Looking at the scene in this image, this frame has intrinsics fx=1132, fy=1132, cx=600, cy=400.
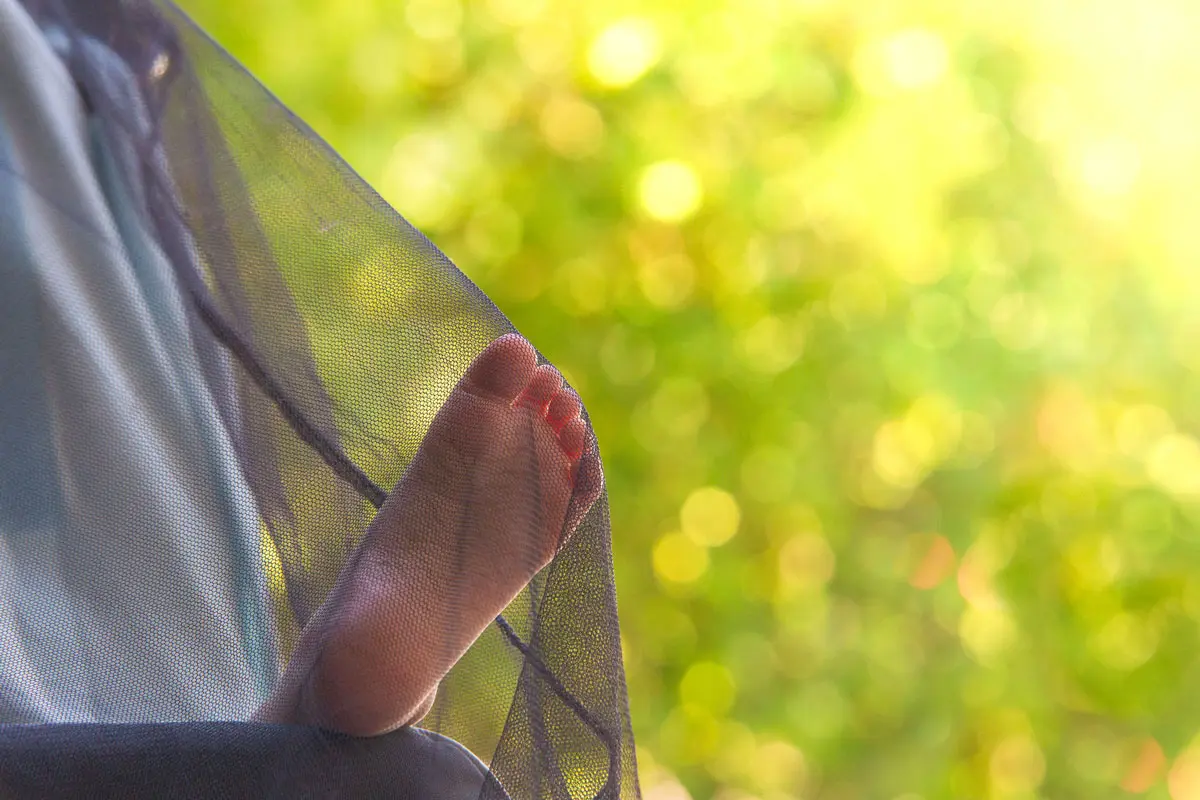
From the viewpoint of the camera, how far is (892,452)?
1.79m

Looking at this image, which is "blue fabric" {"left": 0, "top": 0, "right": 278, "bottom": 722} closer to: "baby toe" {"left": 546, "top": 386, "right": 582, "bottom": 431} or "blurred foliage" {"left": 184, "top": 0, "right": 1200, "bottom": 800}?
"baby toe" {"left": 546, "top": 386, "right": 582, "bottom": 431}

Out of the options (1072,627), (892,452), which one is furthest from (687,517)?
(1072,627)

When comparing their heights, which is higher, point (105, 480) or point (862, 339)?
point (105, 480)

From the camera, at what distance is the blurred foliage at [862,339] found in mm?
1691

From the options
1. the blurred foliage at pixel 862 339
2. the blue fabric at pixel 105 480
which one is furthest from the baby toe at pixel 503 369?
the blurred foliage at pixel 862 339

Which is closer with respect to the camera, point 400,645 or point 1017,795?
point 400,645

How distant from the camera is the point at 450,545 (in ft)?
1.83

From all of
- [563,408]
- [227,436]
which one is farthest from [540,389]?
[227,436]

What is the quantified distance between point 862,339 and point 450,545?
1282mm

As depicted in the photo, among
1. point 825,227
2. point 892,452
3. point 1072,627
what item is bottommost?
point 1072,627

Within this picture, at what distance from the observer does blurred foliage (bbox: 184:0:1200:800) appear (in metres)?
1.69

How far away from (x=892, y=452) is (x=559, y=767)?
4.50ft

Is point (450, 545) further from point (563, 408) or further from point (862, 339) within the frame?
point (862, 339)

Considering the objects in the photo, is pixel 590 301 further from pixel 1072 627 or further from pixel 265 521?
pixel 265 521
